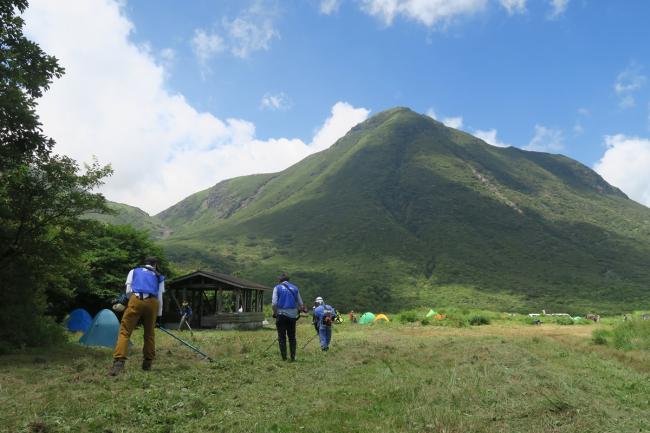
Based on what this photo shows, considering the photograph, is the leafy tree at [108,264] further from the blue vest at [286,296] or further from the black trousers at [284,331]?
the black trousers at [284,331]

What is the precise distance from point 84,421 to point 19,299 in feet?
33.8

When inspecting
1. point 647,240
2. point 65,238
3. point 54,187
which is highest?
point 647,240

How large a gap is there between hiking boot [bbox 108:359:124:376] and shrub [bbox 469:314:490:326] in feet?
115

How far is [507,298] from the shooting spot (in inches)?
3583

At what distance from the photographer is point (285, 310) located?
12508mm

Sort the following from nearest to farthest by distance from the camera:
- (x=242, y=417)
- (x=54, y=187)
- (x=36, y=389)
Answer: (x=242, y=417) < (x=36, y=389) < (x=54, y=187)

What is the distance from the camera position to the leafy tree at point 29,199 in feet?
41.3

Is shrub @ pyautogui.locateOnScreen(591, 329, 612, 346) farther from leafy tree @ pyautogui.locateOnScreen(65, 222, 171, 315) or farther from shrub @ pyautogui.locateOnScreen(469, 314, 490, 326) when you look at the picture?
leafy tree @ pyautogui.locateOnScreen(65, 222, 171, 315)

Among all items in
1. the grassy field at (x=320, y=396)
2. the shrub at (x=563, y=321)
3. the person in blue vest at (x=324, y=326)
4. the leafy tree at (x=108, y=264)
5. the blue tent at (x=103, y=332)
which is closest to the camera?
the grassy field at (x=320, y=396)

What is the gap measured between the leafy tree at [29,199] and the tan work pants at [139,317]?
17.4ft

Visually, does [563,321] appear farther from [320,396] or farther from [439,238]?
[439,238]

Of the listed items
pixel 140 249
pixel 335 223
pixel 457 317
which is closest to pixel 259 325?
pixel 140 249

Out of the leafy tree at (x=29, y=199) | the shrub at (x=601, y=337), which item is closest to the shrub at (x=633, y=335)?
the shrub at (x=601, y=337)

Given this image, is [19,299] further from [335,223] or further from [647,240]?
[647,240]
